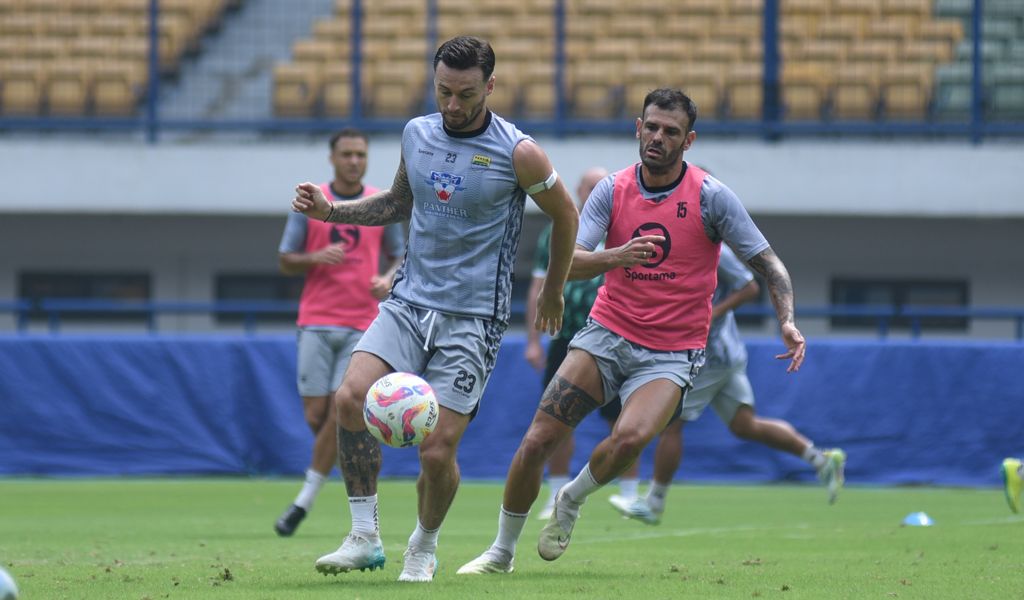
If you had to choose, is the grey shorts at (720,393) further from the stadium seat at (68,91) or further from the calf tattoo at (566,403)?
the stadium seat at (68,91)

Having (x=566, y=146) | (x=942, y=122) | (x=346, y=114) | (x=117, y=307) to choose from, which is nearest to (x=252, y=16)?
(x=346, y=114)

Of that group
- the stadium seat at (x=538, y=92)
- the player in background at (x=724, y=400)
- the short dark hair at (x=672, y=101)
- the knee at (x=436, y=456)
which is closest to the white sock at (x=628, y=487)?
the player in background at (x=724, y=400)

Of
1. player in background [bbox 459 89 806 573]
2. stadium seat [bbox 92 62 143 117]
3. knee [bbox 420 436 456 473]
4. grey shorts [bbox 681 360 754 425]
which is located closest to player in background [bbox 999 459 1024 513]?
grey shorts [bbox 681 360 754 425]

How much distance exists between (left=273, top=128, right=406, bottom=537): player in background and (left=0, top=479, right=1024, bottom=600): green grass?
2.81 feet

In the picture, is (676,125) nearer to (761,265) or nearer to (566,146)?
(761,265)

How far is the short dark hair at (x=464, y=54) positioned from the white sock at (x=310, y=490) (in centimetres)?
386

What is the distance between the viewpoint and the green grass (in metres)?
6.71

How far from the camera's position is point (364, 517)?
22.3 ft

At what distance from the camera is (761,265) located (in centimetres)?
748

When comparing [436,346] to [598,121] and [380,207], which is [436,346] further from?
[598,121]

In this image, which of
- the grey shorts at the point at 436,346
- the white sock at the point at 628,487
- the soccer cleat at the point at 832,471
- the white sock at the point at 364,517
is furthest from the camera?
the soccer cleat at the point at 832,471

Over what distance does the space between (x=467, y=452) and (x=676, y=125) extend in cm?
826

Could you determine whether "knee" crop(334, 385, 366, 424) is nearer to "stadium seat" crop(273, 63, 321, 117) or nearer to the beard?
the beard

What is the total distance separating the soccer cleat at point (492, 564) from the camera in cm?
730
